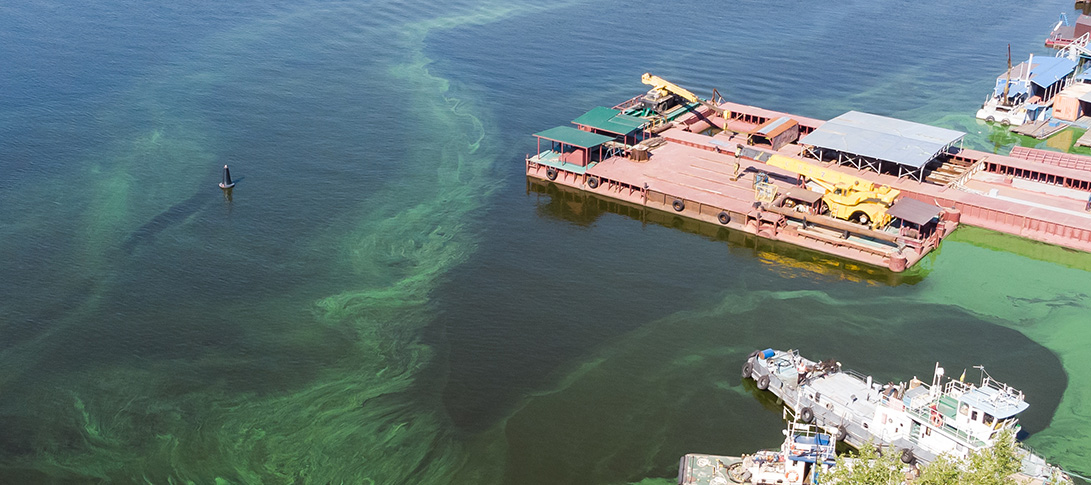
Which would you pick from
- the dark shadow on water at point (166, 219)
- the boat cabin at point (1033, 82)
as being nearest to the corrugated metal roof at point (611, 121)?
the dark shadow on water at point (166, 219)

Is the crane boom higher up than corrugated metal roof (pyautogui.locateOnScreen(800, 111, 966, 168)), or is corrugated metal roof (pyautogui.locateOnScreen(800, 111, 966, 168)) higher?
the crane boom

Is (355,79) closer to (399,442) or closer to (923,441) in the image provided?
(399,442)

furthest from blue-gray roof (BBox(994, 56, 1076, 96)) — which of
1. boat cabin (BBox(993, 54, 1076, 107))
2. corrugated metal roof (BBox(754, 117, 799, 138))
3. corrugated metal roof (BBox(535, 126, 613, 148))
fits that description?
corrugated metal roof (BBox(535, 126, 613, 148))

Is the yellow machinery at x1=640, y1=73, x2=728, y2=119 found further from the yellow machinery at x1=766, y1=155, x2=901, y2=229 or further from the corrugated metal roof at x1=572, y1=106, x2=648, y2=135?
the yellow machinery at x1=766, y1=155, x2=901, y2=229

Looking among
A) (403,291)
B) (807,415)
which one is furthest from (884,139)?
(403,291)

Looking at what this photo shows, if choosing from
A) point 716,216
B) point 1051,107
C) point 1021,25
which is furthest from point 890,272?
point 1021,25

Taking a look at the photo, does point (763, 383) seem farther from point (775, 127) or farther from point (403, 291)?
point (775, 127)

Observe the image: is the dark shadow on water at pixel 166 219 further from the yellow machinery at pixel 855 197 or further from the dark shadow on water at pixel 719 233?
the yellow machinery at pixel 855 197
